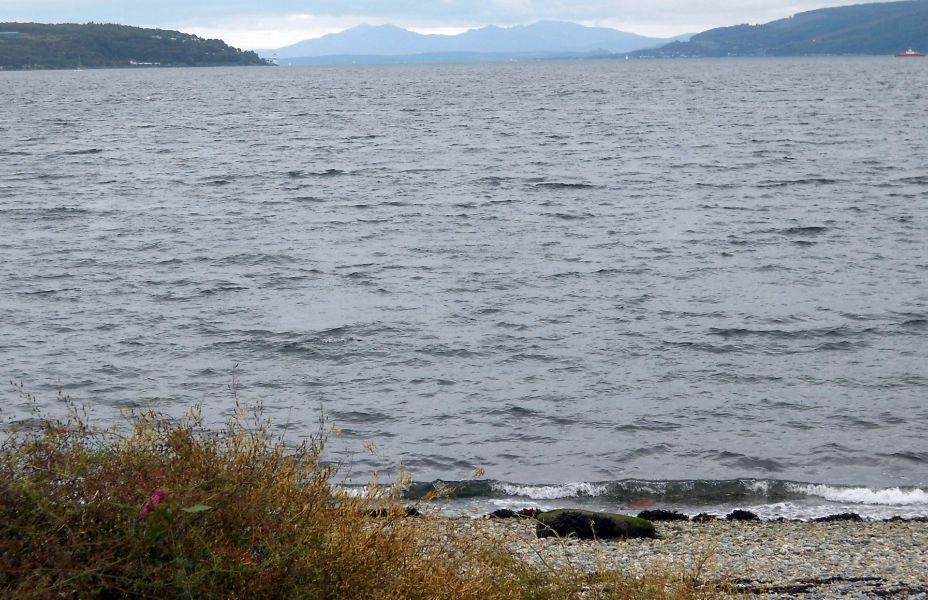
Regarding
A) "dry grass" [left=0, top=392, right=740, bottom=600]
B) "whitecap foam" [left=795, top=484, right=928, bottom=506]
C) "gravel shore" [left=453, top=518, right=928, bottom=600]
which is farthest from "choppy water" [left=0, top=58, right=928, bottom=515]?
"dry grass" [left=0, top=392, right=740, bottom=600]

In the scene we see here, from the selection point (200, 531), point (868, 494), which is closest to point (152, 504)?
point (200, 531)

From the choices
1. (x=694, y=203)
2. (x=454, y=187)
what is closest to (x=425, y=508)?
(x=694, y=203)

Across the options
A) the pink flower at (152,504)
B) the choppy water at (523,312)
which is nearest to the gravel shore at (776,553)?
the choppy water at (523,312)

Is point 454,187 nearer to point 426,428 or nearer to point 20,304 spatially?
point 20,304

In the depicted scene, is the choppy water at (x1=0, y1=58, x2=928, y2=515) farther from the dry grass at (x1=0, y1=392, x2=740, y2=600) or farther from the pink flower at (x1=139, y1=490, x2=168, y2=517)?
the pink flower at (x1=139, y1=490, x2=168, y2=517)

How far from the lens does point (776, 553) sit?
9.42 m

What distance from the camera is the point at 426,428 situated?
14.2 metres

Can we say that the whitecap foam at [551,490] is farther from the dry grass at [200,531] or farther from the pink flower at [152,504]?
the pink flower at [152,504]

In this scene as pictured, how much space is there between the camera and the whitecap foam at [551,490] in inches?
473

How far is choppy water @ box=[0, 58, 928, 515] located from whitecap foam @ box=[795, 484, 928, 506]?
0.04 meters

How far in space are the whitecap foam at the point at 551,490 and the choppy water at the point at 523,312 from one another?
48 millimetres

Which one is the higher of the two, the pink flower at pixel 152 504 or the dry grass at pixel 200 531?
the pink flower at pixel 152 504

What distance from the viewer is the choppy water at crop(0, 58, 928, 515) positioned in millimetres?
13470

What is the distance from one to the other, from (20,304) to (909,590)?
18.3 meters
